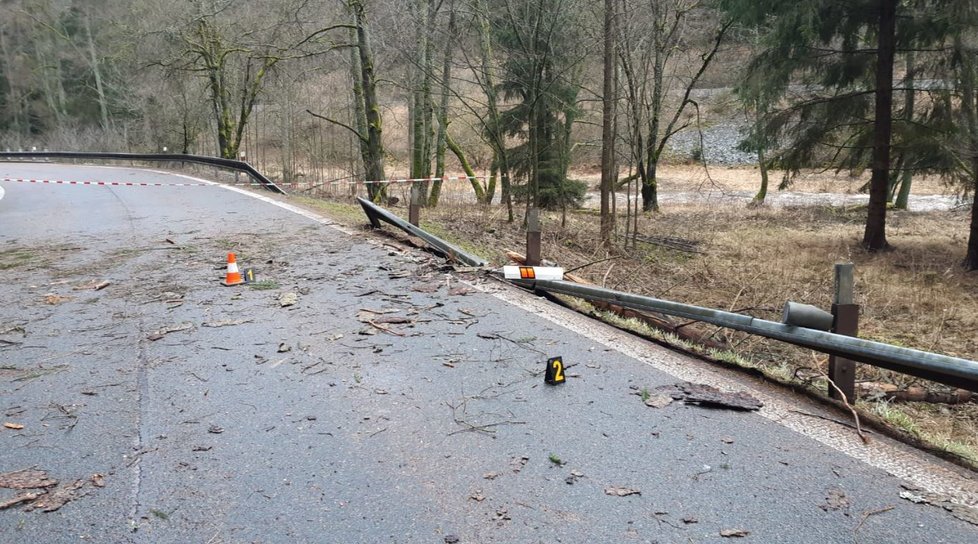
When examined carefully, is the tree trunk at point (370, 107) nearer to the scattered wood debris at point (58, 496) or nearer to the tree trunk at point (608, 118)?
the tree trunk at point (608, 118)

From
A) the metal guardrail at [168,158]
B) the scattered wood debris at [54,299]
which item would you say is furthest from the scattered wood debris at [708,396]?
the metal guardrail at [168,158]

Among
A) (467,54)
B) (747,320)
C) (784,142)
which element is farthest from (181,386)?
(784,142)

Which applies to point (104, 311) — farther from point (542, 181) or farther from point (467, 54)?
point (542, 181)

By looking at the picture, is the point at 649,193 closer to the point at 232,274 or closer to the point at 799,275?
the point at 799,275

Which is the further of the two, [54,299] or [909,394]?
[54,299]

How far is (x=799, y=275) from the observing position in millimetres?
12383

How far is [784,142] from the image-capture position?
17766mm

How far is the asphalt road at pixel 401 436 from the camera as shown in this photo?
9.27 feet

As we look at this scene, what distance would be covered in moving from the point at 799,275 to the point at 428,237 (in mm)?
7595

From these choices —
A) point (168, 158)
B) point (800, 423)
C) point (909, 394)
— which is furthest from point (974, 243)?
point (168, 158)

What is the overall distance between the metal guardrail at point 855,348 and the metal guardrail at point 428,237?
106 inches

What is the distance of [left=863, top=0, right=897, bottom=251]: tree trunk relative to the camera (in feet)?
50.0

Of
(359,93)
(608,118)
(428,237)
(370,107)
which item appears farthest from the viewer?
(359,93)

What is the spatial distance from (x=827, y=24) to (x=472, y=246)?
11.2 metres
